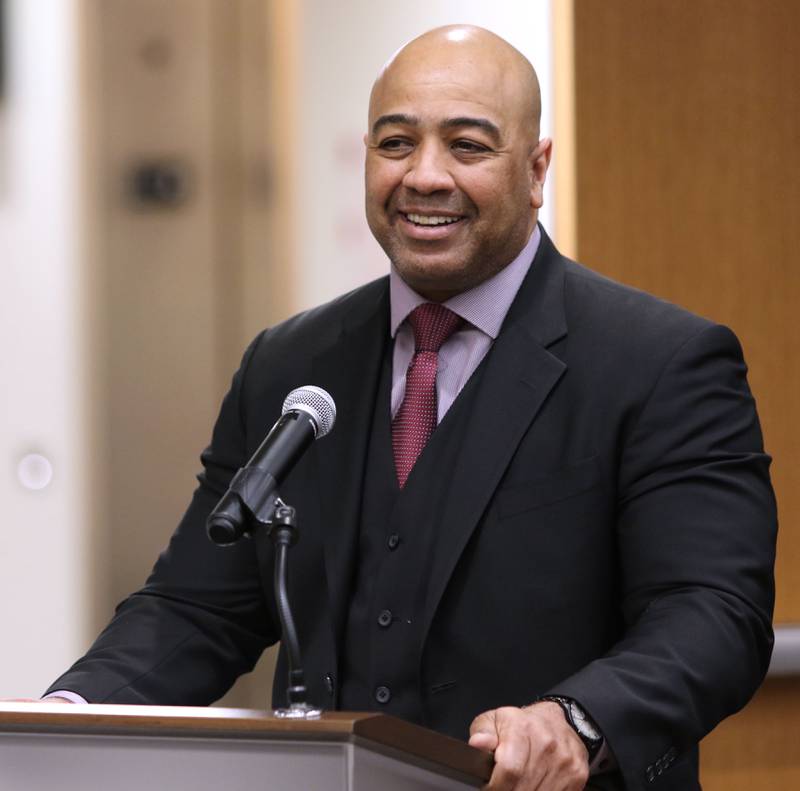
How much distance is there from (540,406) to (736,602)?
32 centimetres

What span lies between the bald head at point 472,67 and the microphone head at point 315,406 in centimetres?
51

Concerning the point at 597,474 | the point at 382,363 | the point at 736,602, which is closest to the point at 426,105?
the point at 382,363

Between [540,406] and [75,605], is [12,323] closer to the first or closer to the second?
[75,605]

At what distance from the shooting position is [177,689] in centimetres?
185

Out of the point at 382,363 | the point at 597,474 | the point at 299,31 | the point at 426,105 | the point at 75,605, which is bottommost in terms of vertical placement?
the point at 75,605

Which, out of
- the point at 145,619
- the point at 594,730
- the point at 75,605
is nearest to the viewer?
the point at 594,730

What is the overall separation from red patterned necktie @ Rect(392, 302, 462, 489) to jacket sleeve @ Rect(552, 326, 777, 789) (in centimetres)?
24

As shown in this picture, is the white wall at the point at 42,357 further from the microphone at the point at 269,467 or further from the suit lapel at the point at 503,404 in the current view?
the microphone at the point at 269,467

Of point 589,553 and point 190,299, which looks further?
point 190,299

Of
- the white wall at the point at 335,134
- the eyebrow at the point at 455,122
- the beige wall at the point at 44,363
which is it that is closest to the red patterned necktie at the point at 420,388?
the eyebrow at the point at 455,122

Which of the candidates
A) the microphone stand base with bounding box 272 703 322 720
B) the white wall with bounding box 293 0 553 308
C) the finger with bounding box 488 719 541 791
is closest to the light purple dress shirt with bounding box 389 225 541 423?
the finger with bounding box 488 719 541 791

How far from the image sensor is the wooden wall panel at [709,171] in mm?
2789

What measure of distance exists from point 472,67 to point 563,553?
0.56 m

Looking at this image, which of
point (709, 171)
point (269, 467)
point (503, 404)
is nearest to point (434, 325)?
point (503, 404)
